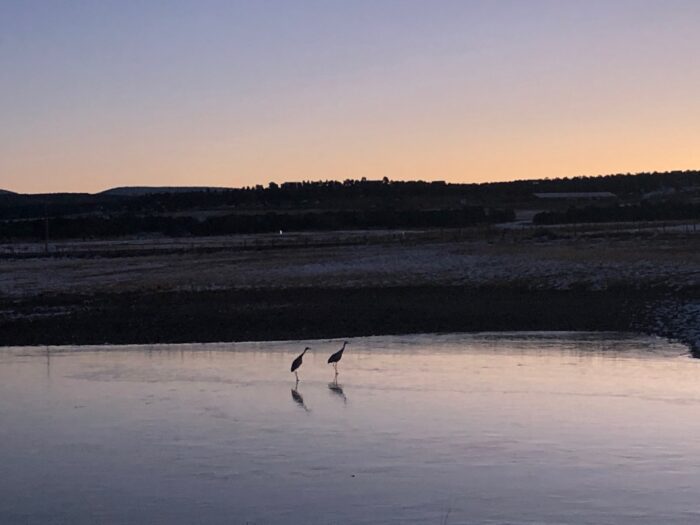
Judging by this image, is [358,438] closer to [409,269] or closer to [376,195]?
[409,269]

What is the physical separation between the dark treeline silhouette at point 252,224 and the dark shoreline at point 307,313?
5992cm

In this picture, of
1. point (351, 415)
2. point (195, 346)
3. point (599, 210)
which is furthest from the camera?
point (599, 210)

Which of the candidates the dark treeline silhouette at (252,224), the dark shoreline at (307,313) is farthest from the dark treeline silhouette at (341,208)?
the dark shoreline at (307,313)

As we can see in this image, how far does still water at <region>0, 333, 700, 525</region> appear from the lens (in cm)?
987

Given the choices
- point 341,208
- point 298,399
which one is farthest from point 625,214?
point 298,399

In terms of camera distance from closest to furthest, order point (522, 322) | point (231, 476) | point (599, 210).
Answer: point (231, 476), point (522, 322), point (599, 210)

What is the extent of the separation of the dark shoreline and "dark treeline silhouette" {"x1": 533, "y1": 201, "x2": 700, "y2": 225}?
174 ft

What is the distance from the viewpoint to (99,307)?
30.3 metres

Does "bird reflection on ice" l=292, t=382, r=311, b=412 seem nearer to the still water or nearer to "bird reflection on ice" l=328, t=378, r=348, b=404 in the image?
the still water

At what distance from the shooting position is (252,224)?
9400 cm

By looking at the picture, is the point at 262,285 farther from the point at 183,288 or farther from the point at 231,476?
the point at 231,476

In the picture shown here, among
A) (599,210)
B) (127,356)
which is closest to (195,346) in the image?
(127,356)

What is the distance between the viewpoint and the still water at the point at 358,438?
987 cm

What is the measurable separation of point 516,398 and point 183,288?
68.5 ft
